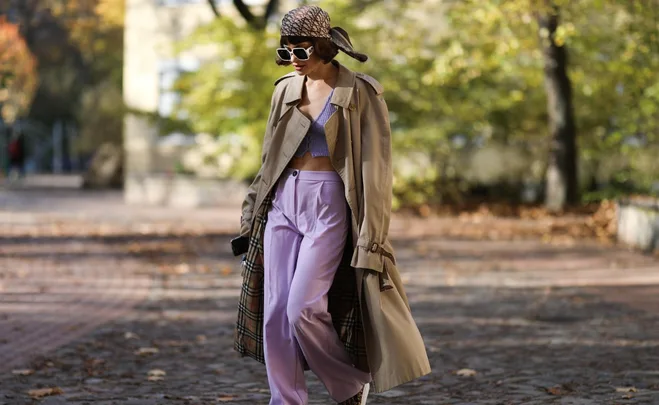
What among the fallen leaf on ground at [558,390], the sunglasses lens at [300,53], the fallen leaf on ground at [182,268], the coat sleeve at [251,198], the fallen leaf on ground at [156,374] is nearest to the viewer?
the sunglasses lens at [300,53]

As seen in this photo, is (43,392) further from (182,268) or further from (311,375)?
(182,268)

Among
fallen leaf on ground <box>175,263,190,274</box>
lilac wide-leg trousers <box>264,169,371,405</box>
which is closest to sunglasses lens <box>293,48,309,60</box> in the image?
lilac wide-leg trousers <box>264,169,371,405</box>

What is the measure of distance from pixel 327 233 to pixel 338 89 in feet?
1.96

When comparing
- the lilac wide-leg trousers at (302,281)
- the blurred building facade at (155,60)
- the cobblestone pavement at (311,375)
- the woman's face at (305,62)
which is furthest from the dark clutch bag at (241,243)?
the blurred building facade at (155,60)

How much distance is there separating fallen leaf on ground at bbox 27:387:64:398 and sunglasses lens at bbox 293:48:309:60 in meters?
2.47

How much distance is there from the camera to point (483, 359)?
8.46m

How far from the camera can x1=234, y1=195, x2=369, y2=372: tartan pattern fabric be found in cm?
580

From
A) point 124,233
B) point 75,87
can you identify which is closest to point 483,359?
point 124,233

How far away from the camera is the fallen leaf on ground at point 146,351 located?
8656 mm

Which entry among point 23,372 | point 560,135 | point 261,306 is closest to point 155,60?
point 560,135

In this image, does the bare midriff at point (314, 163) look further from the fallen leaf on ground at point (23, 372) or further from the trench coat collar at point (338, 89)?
the fallen leaf on ground at point (23, 372)

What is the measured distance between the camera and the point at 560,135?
78.8 ft

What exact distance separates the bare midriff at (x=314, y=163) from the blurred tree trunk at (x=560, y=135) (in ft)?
60.1

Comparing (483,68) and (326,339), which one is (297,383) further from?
(483,68)
